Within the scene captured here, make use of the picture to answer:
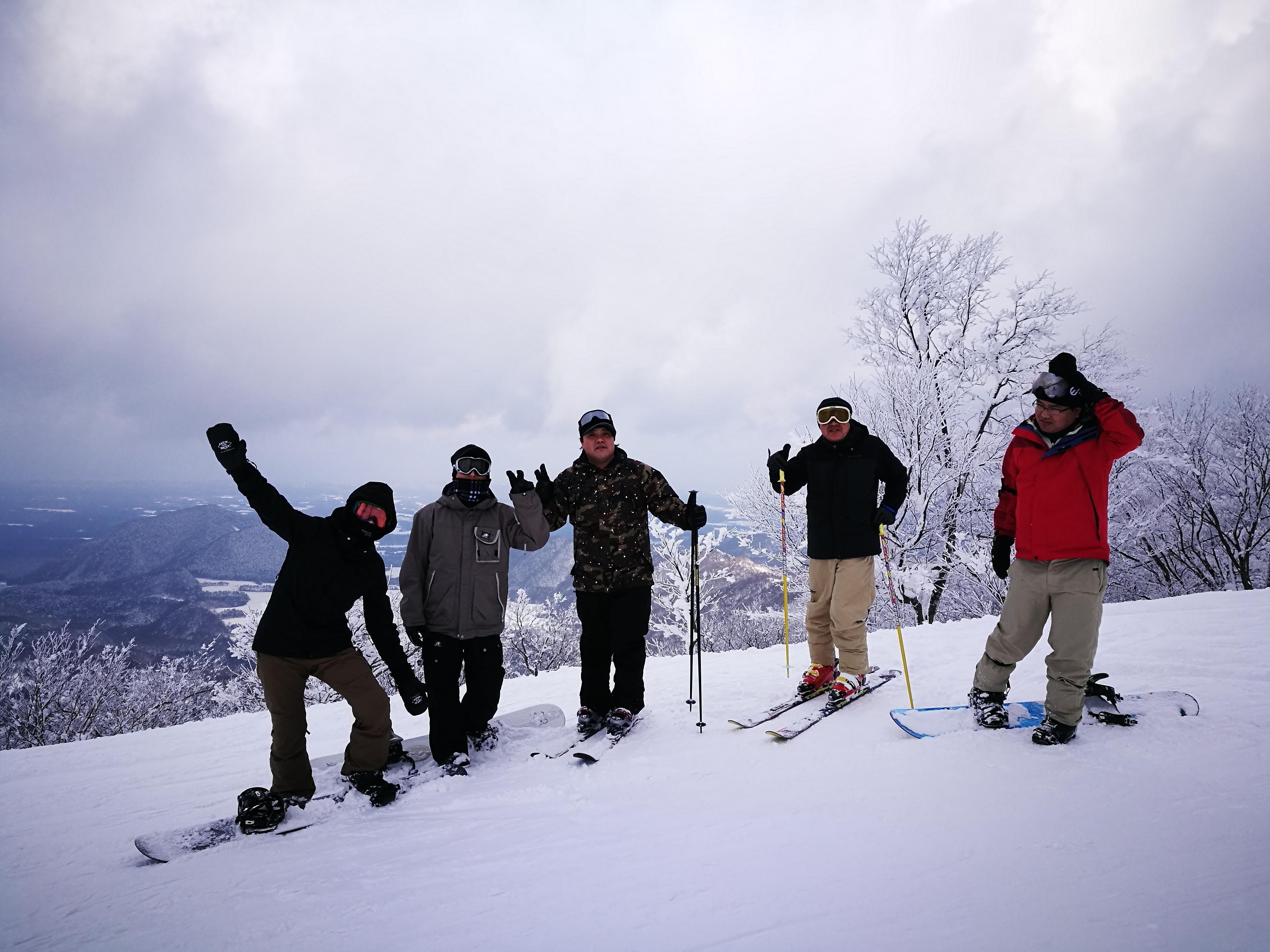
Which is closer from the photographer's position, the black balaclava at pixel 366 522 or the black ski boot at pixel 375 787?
the black ski boot at pixel 375 787

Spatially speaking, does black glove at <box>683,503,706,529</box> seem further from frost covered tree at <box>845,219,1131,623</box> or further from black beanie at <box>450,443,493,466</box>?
frost covered tree at <box>845,219,1131,623</box>

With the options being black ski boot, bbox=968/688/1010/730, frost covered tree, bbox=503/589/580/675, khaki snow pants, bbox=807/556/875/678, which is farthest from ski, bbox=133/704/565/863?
frost covered tree, bbox=503/589/580/675

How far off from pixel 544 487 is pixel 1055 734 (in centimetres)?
361

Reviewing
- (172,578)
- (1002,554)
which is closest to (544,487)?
(1002,554)

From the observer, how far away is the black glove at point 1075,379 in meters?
3.10

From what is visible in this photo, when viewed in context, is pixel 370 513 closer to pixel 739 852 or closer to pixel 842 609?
pixel 739 852

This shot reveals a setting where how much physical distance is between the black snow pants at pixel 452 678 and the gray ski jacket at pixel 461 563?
84mm

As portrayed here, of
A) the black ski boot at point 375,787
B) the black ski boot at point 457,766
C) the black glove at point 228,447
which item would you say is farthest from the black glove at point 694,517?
the black glove at point 228,447

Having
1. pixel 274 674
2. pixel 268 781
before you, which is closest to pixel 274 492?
pixel 274 674

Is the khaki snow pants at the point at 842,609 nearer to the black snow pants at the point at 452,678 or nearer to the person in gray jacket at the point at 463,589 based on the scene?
the person in gray jacket at the point at 463,589

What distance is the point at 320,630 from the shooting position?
3.29 metres

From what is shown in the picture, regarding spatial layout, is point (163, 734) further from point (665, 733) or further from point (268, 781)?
point (665, 733)

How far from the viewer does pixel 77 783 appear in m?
4.41

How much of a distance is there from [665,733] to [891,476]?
9.14 feet
